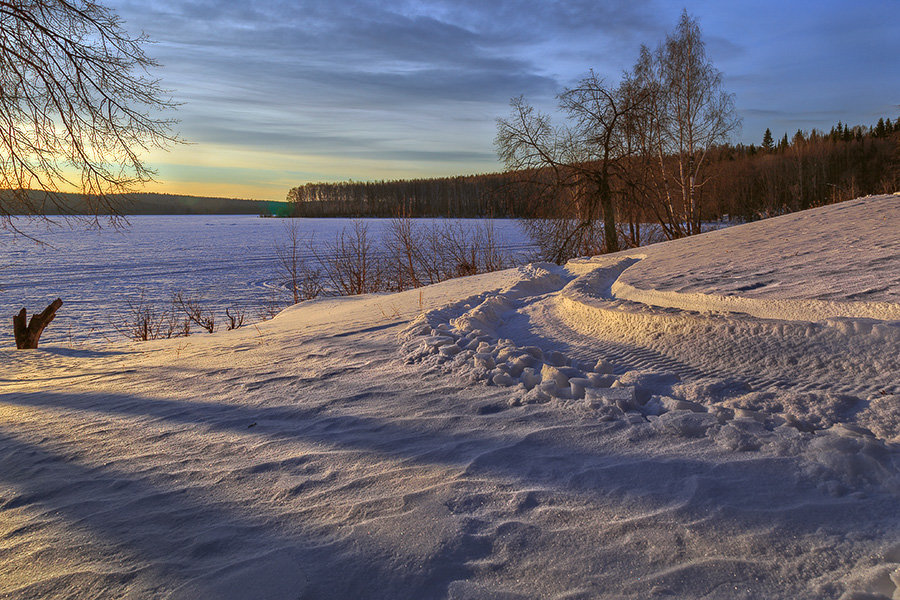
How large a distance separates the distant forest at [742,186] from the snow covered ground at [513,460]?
843cm

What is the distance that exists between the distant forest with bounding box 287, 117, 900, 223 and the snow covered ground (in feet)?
27.7

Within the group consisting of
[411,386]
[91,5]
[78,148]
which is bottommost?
[411,386]

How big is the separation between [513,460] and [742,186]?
55.5 meters

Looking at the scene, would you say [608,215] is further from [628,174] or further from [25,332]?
[25,332]

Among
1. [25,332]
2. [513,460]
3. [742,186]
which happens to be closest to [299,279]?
[25,332]

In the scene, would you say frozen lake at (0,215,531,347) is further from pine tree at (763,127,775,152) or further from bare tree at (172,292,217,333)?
pine tree at (763,127,775,152)

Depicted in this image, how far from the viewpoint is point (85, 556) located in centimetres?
170

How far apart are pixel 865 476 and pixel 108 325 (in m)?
12.5

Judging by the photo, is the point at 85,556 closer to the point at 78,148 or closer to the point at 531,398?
the point at 531,398

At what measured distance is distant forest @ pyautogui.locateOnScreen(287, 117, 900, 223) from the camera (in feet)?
49.6

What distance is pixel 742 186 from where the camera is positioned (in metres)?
49.2

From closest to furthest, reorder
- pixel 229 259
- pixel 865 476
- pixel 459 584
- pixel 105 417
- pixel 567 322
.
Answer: pixel 459 584 < pixel 865 476 < pixel 105 417 < pixel 567 322 < pixel 229 259

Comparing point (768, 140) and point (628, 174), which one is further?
point (768, 140)

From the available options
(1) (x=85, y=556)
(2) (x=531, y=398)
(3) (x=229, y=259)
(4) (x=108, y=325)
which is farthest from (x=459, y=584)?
(3) (x=229, y=259)
